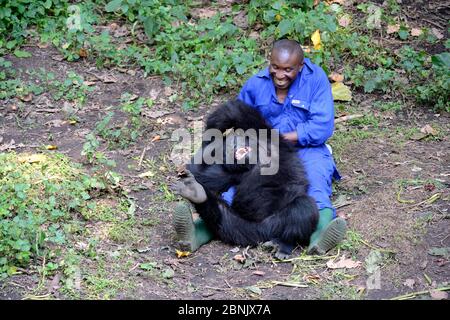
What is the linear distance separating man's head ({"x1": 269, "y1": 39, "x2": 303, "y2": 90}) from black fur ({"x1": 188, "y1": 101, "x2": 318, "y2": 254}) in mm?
358

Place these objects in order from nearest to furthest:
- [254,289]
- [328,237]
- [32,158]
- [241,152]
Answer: [254,289] < [328,237] < [241,152] < [32,158]

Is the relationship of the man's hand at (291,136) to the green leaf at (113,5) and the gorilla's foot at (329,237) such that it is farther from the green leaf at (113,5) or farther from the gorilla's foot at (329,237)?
the green leaf at (113,5)

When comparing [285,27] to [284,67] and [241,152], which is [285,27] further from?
[241,152]

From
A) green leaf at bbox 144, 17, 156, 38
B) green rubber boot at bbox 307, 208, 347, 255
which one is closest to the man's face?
green rubber boot at bbox 307, 208, 347, 255

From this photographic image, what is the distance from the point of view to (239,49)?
856 cm

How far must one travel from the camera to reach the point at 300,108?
632 cm

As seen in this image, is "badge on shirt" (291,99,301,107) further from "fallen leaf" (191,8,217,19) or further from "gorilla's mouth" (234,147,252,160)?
"fallen leaf" (191,8,217,19)

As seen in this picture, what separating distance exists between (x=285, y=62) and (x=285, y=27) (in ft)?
8.12

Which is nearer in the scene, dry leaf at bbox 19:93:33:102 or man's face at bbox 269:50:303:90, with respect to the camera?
man's face at bbox 269:50:303:90

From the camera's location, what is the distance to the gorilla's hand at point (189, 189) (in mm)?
5602

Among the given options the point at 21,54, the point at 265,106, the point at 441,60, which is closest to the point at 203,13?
the point at 21,54

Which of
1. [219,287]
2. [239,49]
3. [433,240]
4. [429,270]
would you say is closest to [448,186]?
[433,240]

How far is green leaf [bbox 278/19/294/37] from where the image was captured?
8.46 metres

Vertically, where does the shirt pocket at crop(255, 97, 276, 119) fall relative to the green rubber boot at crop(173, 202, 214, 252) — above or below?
above
